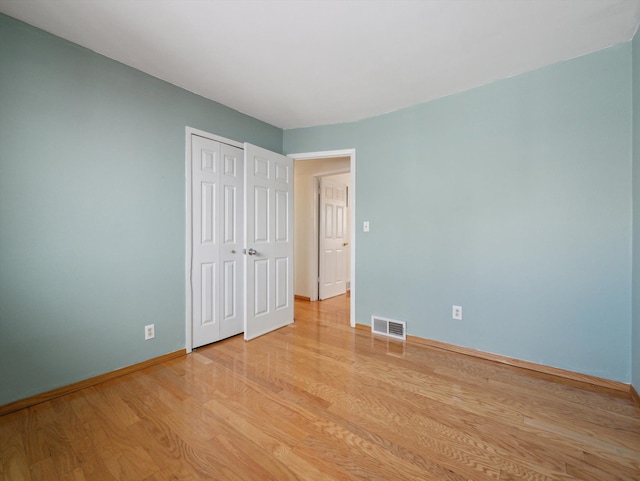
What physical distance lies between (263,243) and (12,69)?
2.14 metres

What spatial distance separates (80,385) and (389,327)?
266cm

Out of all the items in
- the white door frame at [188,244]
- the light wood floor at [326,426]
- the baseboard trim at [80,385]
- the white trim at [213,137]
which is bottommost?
the light wood floor at [326,426]

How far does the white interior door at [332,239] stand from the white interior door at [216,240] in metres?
1.83

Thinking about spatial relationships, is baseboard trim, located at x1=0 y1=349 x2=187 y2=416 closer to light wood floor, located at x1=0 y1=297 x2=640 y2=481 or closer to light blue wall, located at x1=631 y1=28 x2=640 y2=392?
light wood floor, located at x1=0 y1=297 x2=640 y2=481

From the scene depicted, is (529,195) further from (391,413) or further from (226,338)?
(226,338)

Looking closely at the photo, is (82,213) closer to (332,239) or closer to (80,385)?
(80,385)

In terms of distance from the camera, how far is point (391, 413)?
1.67 metres

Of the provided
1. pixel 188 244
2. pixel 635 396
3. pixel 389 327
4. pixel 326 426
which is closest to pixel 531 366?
pixel 635 396

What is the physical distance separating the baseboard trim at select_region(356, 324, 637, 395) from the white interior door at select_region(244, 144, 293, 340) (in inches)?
59.5

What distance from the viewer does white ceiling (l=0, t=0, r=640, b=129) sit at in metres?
1.57

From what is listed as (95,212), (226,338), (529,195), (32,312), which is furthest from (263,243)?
(529,195)

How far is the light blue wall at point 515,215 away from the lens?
77.0 inches

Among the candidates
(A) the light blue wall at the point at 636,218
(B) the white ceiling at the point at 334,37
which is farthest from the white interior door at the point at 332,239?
(A) the light blue wall at the point at 636,218

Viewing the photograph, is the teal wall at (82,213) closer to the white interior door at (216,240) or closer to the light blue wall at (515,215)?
the white interior door at (216,240)
